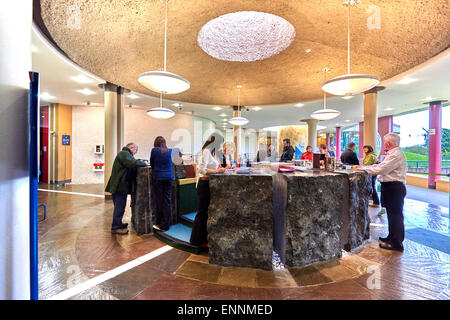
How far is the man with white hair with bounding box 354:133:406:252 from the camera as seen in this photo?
2729 mm

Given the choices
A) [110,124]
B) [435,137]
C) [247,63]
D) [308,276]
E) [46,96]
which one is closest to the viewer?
[308,276]

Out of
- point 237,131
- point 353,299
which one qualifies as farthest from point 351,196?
point 237,131

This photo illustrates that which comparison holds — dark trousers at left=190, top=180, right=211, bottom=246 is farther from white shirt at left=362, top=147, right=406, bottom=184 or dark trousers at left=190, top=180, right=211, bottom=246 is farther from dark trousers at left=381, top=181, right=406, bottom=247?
dark trousers at left=381, top=181, right=406, bottom=247

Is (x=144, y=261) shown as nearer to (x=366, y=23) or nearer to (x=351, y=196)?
(x=351, y=196)

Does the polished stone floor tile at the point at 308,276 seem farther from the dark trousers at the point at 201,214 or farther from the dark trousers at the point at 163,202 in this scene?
the dark trousers at the point at 163,202

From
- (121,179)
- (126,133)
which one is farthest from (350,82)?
(126,133)

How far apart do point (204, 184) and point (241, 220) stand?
640 mm

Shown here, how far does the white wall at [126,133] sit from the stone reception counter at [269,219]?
8.75 meters

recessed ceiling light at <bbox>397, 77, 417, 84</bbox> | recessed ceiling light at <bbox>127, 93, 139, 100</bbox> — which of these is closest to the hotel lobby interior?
recessed ceiling light at <bbox>397, 77, 417, 84</bbox>

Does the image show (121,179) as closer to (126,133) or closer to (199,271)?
(199,271)

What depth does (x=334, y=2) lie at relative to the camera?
2.51 m

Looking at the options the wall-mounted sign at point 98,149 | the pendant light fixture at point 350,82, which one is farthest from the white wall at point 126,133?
the pendant light fixture at point 350,82

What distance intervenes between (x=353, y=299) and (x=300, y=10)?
345 centimetres

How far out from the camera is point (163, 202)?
10.7 feet
